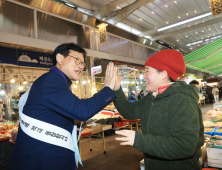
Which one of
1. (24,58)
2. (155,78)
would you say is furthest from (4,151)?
(155,78)

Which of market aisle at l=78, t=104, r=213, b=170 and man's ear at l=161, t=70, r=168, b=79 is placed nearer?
man's ear at l=161, t=70, r=168, b=79

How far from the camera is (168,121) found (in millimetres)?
1225

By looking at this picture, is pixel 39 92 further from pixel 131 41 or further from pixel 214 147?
pixel 131 41

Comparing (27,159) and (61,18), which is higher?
(61,18)

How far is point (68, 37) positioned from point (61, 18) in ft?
2.75

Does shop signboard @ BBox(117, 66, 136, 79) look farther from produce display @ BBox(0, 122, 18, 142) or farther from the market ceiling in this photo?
produce display @ BBox(0, 122, 18, 142)

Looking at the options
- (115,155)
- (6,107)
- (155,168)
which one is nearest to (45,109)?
(155,168)

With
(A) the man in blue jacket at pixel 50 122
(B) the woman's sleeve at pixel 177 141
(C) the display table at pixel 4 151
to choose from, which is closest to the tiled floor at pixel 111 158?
(C) the display table at pixel 4 151

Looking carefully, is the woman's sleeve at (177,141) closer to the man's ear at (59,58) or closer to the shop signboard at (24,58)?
the man's ear at (59,58)

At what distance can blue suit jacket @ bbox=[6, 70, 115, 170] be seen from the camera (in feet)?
3.67

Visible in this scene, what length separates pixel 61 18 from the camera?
6.71m

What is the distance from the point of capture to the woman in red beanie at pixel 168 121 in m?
1.04

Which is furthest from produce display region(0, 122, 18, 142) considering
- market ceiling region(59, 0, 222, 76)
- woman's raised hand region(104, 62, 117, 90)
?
market ceiling region(59, 0, 222, 76)

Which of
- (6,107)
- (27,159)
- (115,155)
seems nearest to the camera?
(27,159)
